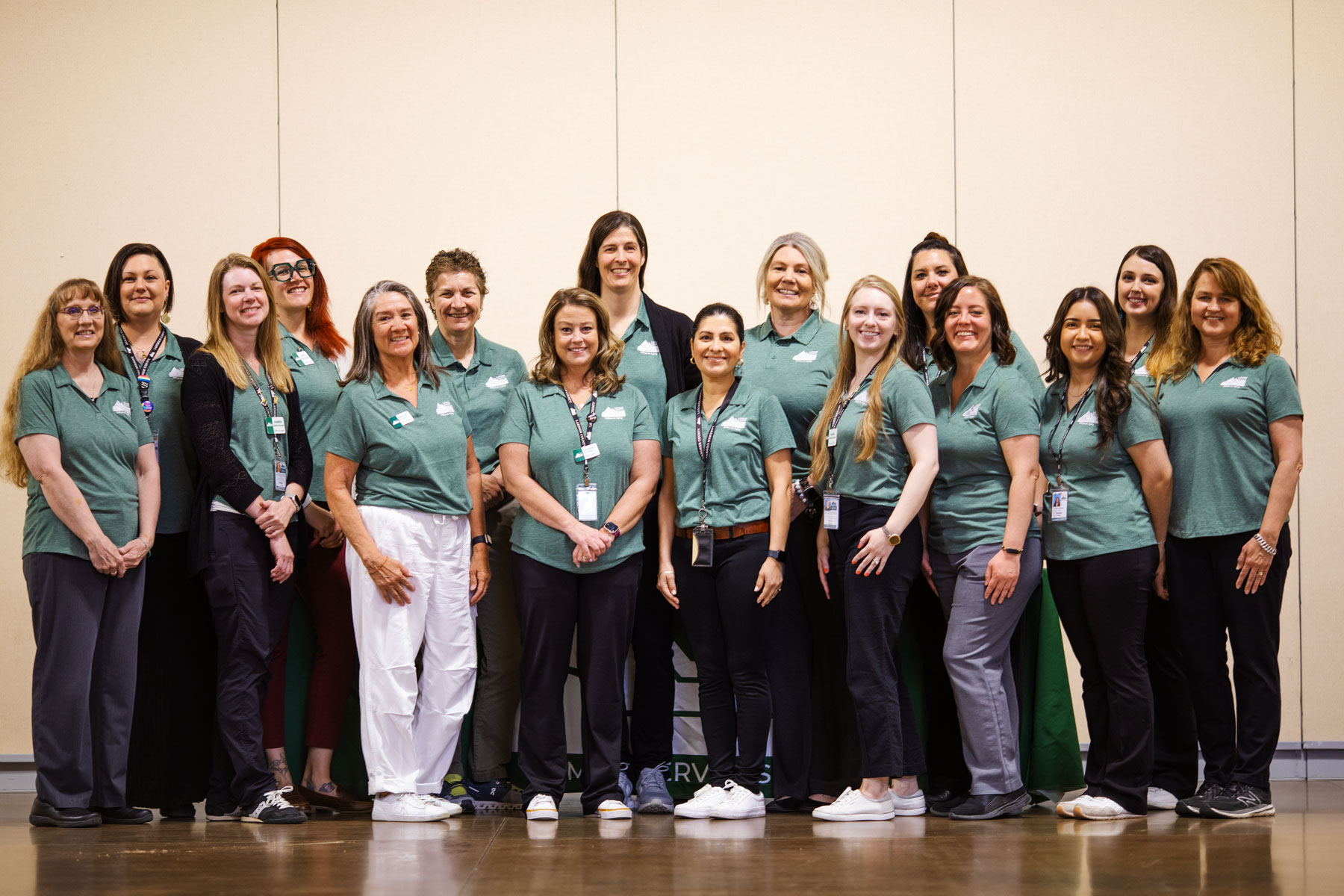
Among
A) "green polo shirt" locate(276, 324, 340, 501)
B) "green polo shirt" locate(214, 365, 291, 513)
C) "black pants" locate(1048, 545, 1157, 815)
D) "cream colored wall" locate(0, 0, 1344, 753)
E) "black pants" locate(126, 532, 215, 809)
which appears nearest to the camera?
"black pants" locate(1048, 545, 1157, 815)

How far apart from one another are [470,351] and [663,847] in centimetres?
191

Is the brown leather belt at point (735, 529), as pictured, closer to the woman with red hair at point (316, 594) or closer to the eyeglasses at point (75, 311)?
the woman with red hair at point (316, 594)

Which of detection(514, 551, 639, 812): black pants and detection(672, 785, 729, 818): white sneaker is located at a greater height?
detection(514, 551, 639, 812): black pants

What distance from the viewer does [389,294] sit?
3854mm

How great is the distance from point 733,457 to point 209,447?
1680 millimetres

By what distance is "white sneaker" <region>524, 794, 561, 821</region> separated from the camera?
368 cm

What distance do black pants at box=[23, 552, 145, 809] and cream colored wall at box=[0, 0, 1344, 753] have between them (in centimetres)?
211

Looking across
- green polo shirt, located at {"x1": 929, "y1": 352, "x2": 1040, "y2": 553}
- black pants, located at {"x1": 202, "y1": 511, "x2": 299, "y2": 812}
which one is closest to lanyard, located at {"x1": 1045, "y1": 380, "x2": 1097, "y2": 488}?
green polo shirt, located at {"x1": 929, "y1": 352, "x2": 1040, "y2": 553}

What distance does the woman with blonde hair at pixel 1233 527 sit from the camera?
12.1 ft

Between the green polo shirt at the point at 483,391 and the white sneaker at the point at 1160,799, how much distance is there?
2485 millimetres

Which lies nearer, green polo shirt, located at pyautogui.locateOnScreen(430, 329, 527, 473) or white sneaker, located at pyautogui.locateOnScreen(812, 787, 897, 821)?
white sneaker, located at pyautogui.locateOnScreen(812, 787, 897, 821)

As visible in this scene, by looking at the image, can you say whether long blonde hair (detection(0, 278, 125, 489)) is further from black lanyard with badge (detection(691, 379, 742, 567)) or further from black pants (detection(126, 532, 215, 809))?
black lanyard with badge (detection(691, 379, 742, 567))

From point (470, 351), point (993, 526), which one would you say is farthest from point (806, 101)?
point (993, 526)

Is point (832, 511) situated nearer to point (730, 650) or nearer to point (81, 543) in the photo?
point (730, 650)
